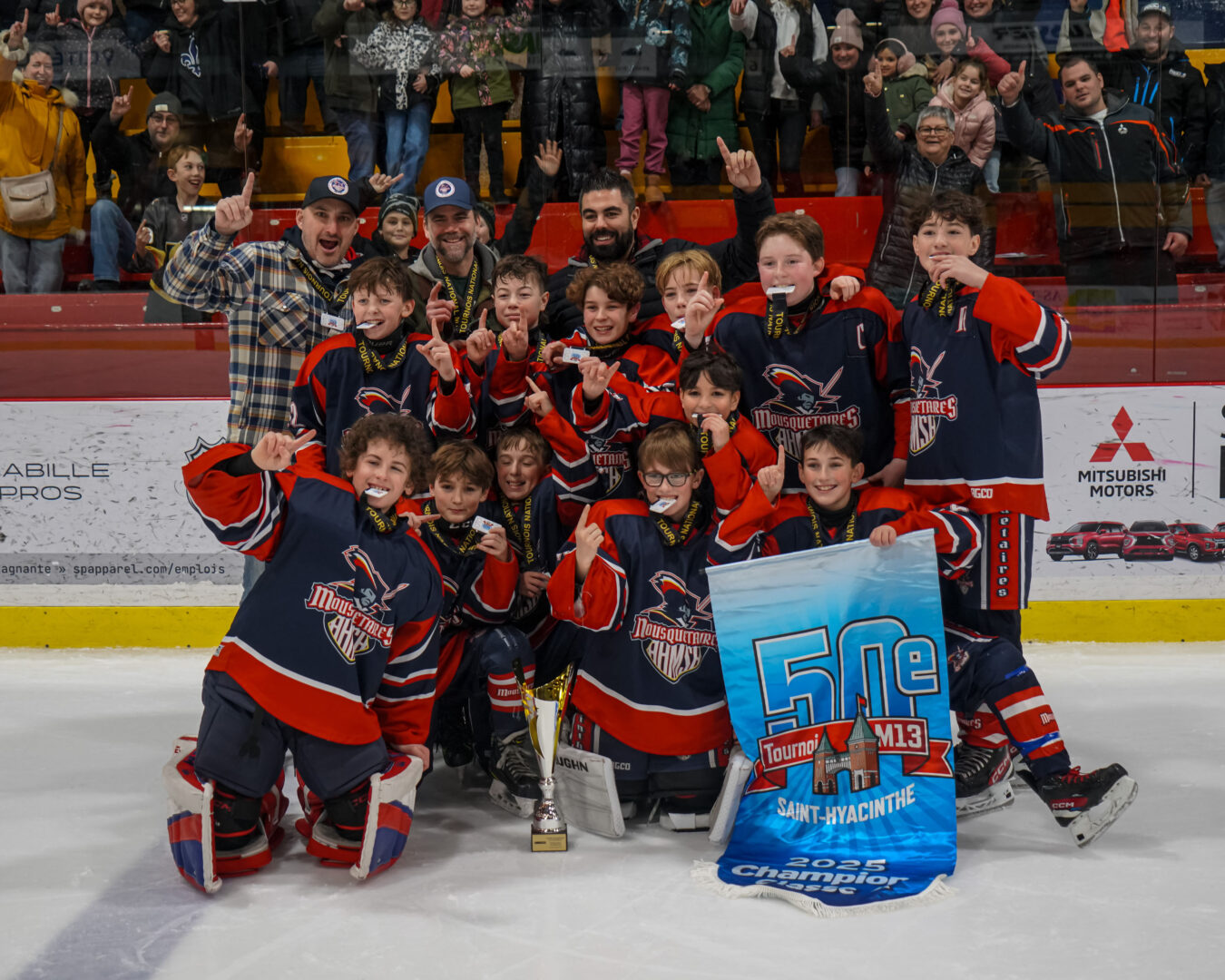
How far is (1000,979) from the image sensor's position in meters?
A: 2.01

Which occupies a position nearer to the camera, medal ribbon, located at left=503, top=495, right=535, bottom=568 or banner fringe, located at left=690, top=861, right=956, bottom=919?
banner fringe, located at left=690, top=861, right=956, bottom=919

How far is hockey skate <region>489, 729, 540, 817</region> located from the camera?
2.83 metres

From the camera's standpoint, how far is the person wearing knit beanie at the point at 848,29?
15.0ft

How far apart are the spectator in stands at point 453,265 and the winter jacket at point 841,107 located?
195cm

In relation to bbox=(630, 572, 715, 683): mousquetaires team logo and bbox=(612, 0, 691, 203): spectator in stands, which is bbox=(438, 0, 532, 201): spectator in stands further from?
bbox=(630, 572, 715, 683): mousquetaires team logo

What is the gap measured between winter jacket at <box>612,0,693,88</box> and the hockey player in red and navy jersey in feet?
8.00

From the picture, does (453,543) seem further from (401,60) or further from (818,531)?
(401,60)

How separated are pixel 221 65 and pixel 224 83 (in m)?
0.07

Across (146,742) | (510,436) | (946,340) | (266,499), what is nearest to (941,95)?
(946,340)

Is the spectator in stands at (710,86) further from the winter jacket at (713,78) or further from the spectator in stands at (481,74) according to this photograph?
the spectator in stands at (481,74)

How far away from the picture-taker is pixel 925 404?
9.32 ft

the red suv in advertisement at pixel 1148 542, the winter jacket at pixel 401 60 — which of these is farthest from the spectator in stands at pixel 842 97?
the red suv in advertisement at pixel 1148 542

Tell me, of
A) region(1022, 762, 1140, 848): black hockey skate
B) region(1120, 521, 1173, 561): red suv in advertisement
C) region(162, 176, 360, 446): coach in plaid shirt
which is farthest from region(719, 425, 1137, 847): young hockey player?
region(1120, 521, 1173, 561): red suv in advertisement

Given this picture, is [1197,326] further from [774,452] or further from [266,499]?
[266,499]
